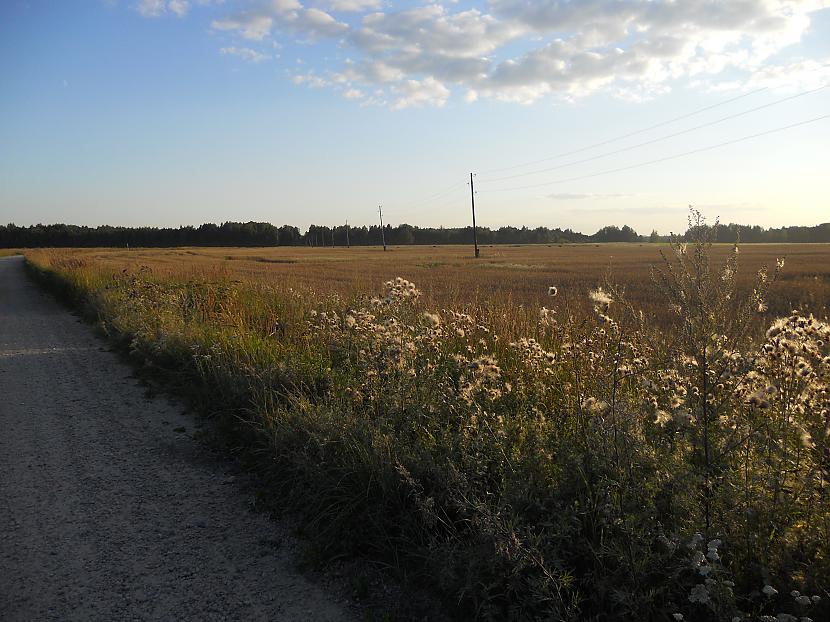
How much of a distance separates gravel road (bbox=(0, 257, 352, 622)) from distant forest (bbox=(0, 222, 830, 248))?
364 feet

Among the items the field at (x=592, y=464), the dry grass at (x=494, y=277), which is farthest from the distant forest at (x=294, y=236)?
the field at (x=592, y=464)

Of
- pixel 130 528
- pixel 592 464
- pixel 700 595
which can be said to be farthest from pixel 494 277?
pixel 700 595

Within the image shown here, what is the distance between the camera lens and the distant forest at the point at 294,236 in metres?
116

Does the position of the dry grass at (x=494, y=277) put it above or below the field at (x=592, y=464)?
above

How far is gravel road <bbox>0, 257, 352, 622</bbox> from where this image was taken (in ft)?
10.0

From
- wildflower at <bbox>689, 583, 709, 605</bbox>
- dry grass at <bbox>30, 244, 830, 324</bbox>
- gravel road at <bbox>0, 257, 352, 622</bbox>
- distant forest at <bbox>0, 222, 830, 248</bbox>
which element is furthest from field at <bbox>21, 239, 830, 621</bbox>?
distant forest at <bbox>0, 222, 830, 248</bbox>

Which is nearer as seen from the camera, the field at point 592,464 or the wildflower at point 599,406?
the field at point 592,464

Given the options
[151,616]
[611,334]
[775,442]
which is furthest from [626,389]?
[151,616]

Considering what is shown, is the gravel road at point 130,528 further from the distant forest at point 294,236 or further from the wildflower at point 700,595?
the distant forest at point 294,236

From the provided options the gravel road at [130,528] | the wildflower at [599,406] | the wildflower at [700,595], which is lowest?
the gravel road at [130,528]

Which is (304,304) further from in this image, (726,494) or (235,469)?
(726,494)

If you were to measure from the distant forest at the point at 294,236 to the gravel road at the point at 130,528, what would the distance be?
4374 inches

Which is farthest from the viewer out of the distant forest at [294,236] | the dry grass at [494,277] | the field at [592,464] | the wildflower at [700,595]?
the distant forest at [294,236]

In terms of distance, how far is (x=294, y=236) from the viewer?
14138 cm
